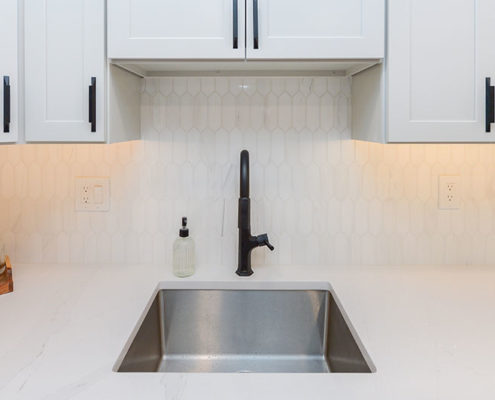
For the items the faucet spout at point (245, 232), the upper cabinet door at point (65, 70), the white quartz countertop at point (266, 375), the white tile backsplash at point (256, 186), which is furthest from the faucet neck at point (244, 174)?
the upper cabinet door at point (65, 70)

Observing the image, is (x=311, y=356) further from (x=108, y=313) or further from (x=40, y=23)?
(x=40, y=23)

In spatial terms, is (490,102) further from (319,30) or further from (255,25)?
(255,25)

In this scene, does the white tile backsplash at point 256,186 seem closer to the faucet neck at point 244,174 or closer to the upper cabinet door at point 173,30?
the faucet neck at point 244,174

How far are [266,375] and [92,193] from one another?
0.96 m

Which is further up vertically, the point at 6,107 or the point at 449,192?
the point at 6,107

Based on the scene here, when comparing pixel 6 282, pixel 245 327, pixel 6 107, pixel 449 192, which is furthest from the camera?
pixel 449 192

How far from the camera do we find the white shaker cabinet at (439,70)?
1176 mm

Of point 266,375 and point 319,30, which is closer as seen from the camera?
point 266,375

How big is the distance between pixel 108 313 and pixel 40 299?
0.24m

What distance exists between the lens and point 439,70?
118 centimetres

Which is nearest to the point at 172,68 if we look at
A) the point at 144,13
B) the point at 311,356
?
the point at 144,13

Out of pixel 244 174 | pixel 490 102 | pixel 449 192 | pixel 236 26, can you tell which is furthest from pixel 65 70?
pixel 449 192

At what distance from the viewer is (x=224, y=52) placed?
118 cm

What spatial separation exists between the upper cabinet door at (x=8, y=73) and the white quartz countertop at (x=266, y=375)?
0.48m
